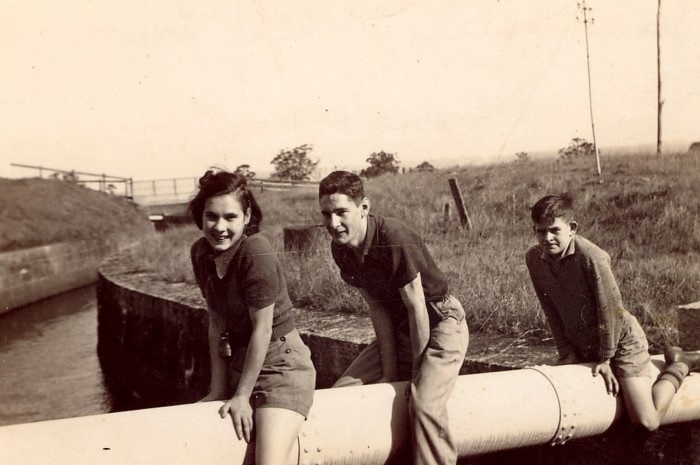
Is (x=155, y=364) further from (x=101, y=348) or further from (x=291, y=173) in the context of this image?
(x=291, y=173)

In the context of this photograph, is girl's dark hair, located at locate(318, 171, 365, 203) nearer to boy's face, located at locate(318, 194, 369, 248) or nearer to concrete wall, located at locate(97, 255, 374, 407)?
boy's face, located at locate(318, 194, 369, 248)

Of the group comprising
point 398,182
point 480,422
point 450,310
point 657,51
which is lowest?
point 480,422

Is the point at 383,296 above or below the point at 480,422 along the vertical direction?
above

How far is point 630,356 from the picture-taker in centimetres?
363

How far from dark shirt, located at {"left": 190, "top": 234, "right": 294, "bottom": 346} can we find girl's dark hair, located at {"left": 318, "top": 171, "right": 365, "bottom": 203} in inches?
14.2

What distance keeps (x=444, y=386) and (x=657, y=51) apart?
6293 millimetres

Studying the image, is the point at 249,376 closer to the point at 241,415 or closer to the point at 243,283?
the point at 241,415

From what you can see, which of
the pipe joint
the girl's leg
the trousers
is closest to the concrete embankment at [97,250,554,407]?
the pipe joint

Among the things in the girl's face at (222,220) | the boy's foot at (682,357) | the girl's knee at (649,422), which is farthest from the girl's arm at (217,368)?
the boy's foot at (682,357)

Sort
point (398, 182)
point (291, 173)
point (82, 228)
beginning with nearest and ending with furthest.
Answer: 1. point (398, 182)
2. point (291, 173)
3. point (82, 228)

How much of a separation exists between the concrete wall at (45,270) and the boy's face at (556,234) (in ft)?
45.8

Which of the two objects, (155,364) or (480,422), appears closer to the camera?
(480,422)

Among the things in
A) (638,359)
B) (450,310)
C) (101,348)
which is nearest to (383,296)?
(450,310)

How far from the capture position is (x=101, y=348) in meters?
11.0
